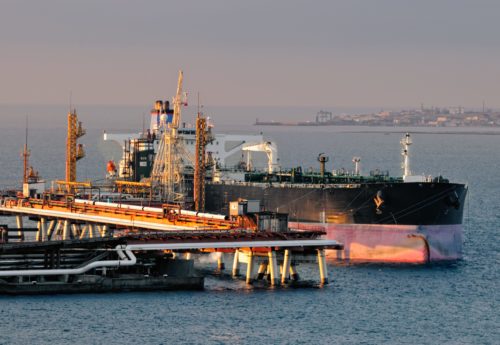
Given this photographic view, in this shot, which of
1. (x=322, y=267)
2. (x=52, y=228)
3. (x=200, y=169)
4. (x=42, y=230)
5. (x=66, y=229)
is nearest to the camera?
(x=322, y=267)

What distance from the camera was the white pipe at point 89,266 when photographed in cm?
7500

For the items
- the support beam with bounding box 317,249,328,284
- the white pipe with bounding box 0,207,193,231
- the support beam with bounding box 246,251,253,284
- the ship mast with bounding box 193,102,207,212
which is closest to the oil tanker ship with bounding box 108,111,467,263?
the ship mast with bounding box 193,102,207,212

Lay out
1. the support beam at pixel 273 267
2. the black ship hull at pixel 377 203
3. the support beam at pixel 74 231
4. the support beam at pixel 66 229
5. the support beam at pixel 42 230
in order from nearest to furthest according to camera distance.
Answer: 1. the support beam at pixel 273 267
2. the black ship hull at pixel 377 203
3. the support beam at pixel 66 229
4. the support beam at pixel 42 230
5. the support beam at pixel 74 231

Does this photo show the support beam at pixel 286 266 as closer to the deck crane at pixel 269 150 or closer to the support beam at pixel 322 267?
the support beam at pixel 322 267

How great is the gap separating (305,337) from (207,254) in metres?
27.0

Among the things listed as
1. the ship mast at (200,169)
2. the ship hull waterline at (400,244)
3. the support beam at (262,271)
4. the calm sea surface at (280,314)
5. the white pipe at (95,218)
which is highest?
the ship mast at (200,169)

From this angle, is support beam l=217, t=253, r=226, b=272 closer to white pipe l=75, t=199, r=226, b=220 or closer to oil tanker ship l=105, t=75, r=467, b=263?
white pipe l=75, t=199, r=226, b=220

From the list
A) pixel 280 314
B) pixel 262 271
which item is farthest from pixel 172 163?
pixel 280 314

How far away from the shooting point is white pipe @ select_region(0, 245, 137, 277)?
2953 inches

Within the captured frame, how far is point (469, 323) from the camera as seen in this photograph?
237 ft

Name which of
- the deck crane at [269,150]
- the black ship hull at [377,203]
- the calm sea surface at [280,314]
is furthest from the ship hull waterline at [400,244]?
the deck crane at [269,150]

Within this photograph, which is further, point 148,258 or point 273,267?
point 273,267

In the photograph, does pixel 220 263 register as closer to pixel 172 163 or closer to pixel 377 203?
pixel 377 203

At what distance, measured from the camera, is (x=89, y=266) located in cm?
7612
